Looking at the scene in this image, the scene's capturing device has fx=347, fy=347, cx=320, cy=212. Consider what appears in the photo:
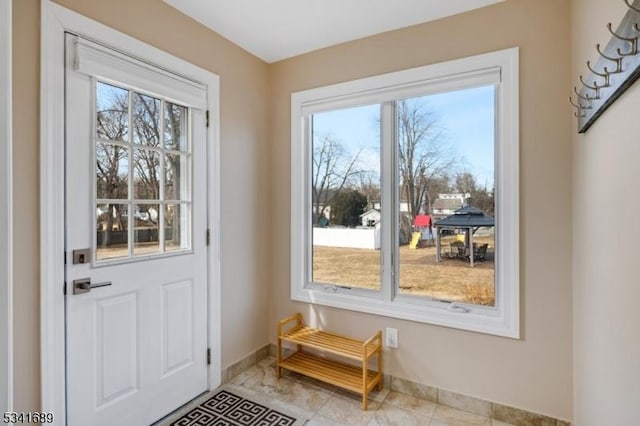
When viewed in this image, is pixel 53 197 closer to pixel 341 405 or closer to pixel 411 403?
pixel 341 405

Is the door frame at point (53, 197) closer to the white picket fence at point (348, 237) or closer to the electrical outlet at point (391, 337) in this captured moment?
the white picket fence at point (348, 237)

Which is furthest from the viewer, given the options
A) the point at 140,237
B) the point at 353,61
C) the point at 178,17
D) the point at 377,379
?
the point at 353,61

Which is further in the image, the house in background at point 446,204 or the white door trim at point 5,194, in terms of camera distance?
the house in background at point 446,204

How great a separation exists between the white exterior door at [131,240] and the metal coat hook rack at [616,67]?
6.82 feet

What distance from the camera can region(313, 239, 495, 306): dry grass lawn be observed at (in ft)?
7.16

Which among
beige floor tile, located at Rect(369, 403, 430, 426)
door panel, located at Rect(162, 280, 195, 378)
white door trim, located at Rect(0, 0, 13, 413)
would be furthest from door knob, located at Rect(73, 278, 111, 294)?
beige floor tile, located at Rect(369, 403, 430, 426)

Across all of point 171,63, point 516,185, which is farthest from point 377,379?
point 171,63

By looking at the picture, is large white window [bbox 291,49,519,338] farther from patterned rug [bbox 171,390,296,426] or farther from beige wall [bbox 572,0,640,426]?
patterned rug [bbox 171,390,296,426]

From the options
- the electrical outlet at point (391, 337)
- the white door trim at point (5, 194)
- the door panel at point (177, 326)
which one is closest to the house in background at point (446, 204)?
the electrical outlet at point (391, 337)

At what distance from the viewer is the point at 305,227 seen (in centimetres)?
281

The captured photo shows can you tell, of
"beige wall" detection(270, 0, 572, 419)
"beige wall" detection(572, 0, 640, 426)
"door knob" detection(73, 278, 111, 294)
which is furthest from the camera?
"beige wall" detection(270, 0, 572, 419)

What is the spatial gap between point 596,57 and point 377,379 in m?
2.10

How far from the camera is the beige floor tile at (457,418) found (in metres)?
2.01

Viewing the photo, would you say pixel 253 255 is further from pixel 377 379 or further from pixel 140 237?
pixel 377 379
